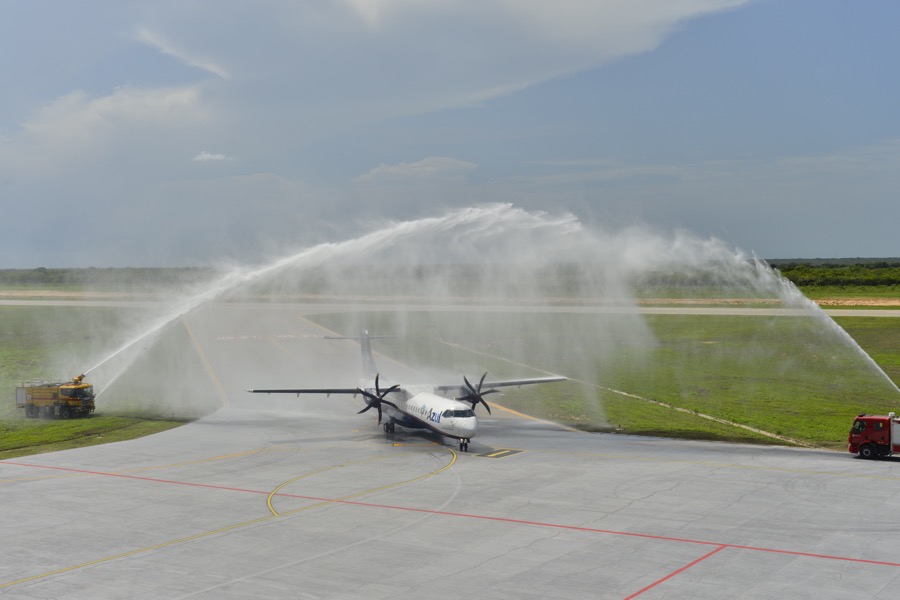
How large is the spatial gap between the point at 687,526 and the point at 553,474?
375 inches

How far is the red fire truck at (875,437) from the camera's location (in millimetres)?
40906

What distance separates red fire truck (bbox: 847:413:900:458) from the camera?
40906 mm

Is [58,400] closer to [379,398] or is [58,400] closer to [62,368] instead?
[379,398]

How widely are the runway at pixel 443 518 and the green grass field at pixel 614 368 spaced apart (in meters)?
6.50

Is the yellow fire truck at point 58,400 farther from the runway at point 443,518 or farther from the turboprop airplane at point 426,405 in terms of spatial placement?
the turboprop airplane at point 426,405

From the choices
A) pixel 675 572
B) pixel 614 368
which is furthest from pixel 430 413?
pixel 614 368

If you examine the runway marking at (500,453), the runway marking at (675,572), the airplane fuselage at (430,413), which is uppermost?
the airplane fuselage at (430,413)

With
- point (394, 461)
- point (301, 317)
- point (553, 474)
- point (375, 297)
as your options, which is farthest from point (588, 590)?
point (375, 297)

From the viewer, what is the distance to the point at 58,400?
179ft

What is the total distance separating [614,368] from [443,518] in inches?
1870

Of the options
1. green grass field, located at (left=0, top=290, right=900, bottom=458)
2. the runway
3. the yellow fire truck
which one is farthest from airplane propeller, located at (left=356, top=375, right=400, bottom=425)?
the yellow fire truck

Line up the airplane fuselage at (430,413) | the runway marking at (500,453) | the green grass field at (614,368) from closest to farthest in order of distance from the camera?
the runway marking at (500,453)
the airplane fuselage at (430,413)
the green grass field at (614,368)

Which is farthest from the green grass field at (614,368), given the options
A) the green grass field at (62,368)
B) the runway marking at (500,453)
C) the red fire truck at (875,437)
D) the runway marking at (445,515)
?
the runway marking at (445,515)

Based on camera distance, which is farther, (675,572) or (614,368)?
(614,368)
